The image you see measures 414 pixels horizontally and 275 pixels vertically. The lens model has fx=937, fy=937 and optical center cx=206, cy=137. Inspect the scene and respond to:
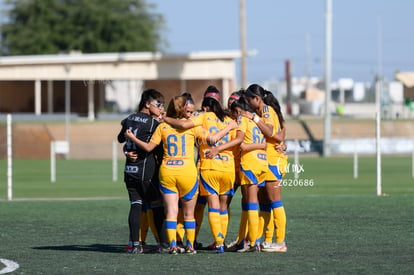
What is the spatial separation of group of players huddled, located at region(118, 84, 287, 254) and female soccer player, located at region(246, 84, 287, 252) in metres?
0.01

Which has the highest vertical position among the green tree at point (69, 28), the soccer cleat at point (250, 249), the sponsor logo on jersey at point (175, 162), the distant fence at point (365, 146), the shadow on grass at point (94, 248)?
the green tree at point (69, 28)

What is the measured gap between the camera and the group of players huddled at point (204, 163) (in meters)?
11.2

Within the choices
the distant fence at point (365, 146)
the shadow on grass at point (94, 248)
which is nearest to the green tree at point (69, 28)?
the distant fence at point (365, 146)

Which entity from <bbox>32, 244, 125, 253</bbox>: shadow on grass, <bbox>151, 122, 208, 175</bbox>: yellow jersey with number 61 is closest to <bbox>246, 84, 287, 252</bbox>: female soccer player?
<bbox>151, 122, 208, 175</bbox>: yellow jersey with number 61

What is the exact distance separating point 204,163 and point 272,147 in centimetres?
99

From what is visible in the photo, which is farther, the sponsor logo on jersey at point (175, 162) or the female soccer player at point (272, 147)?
the female soccer player at point (272, 147)

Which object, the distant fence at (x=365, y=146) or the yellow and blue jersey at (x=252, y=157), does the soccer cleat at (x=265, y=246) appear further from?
the distant fence at (x=365, y=146)

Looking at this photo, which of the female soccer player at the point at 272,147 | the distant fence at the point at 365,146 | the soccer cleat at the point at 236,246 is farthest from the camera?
the distant fence at the point at 365,146

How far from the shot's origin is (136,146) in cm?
1145

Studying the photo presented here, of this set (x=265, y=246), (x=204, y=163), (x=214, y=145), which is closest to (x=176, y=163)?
(x=204, y=163)

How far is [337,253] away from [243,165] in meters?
1.57

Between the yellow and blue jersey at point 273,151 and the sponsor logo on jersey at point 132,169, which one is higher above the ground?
the yellow and blue jersey at point 273,151

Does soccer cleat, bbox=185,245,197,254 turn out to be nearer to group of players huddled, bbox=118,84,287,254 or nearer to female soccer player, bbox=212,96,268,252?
group of players huddled, bbox=118,84,287,254

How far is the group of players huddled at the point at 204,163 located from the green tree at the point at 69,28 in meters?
63.5
